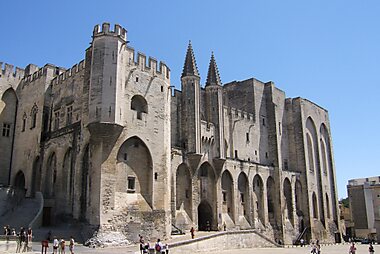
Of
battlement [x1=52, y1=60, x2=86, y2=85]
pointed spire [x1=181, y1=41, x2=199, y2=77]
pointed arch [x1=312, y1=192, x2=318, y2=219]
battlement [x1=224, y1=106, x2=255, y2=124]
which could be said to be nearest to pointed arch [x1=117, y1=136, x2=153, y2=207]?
battlement [x1=52, y1=60, x2=86, y2=85]

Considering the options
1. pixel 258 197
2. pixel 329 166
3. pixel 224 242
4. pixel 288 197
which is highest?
pixel 329 166

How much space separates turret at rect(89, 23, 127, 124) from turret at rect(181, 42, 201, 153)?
29.2ft

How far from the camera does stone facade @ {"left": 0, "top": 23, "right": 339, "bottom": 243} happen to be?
82.7 ft

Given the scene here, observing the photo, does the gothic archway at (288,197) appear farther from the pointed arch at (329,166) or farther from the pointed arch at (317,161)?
the pointed arch at (329,166)

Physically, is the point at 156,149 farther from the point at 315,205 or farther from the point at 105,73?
the point at 315,205

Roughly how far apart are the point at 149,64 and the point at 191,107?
6.40 meters

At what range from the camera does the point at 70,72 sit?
30.6 m

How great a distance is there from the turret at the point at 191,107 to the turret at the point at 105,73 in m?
8.91

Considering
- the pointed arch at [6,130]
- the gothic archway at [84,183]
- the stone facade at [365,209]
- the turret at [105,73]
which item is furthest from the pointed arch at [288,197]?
the pointed arch at [6,130]

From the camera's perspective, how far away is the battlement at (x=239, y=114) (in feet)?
137

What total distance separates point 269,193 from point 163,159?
20.3 metres

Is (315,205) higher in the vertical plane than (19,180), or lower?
lower

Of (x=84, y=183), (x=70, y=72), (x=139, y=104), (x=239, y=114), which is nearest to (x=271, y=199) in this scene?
(x=239, y=114)

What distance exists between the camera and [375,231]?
5997cm
